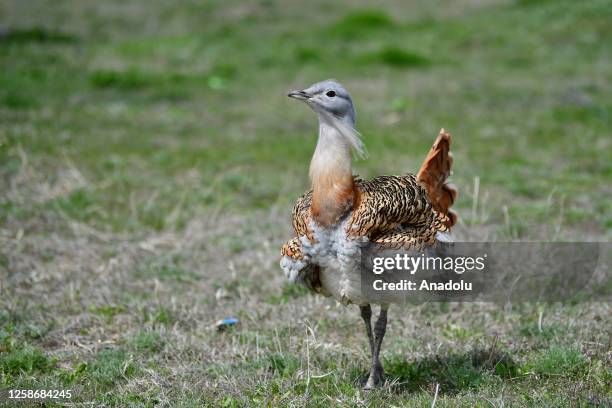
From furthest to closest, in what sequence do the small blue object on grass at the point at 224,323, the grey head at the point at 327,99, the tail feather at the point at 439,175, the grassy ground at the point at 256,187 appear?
the small blue object on grass at the point at 224,323, the tail feather at the point at 439,175, the grassy ground at the point at 256,187, the grey head at the point at 327,99

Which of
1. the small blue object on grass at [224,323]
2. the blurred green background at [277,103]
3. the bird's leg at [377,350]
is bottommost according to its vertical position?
the small blue object on grass at [224,323]

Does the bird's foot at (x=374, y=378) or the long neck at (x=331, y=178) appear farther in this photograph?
the bird's foot at (x=374, y=378)

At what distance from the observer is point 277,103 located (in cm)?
995

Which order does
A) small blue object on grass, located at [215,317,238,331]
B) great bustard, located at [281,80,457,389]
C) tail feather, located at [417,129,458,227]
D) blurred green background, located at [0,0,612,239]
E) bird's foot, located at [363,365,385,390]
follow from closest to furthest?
great bustard, located at [281,80,457,389], bird's foot, located at [363,365,385,390], tail feather, located at [417,129,458,227], small blue object on grass, located at [215,317,238,331], blurred green background, located at [0,0,612,239]

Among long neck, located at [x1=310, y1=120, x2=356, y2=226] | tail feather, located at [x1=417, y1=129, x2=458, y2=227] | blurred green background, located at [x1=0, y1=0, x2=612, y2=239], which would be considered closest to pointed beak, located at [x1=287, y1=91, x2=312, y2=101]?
long neck, located at [x1=310, y1=120, x2=356, y2=226]

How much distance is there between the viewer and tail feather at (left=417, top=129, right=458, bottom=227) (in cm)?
415

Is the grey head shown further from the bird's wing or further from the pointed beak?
the bird's wing

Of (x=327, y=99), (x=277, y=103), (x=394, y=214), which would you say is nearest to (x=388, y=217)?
(x=394, y=214)

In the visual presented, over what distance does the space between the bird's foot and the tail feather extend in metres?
0.89

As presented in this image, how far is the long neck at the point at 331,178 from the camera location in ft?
11.5

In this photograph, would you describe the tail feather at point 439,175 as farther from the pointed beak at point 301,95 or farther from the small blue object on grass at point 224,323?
the small blue object on grass at point 224,323

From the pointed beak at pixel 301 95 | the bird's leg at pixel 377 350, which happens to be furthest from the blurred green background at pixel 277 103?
the pointed beak at pixel 301 95

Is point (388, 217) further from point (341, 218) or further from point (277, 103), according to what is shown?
point (277, 103)

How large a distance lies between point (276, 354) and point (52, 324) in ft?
4.67
